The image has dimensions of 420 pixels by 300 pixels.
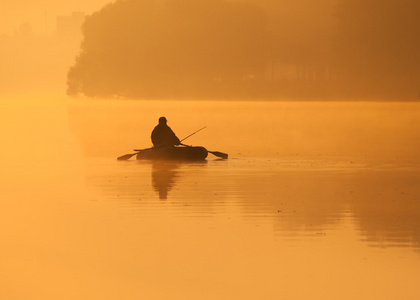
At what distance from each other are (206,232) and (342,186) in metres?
7.35

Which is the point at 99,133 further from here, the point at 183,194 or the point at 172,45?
the point at 172,45

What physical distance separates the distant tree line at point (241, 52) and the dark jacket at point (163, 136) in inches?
2635

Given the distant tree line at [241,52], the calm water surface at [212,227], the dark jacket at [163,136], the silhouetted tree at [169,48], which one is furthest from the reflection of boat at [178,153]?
the silhouetted tree at [169,48]

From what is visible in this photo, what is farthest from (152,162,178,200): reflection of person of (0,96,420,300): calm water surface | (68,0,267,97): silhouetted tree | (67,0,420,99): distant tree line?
(68,0,267,97): silhouetted tree

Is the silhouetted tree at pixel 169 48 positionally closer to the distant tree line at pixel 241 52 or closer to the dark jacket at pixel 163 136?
the distant tree line at pixel 241 52

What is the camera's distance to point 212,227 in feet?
51.6

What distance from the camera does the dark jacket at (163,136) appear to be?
2808 centimetres

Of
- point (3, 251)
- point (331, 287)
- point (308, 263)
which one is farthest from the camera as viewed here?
point (3, 251)

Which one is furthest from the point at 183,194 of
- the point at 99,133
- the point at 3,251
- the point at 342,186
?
the point at 99,133

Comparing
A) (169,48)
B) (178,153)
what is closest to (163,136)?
(178,153)

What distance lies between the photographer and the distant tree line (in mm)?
95812

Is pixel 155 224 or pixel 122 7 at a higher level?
pixel 122 7

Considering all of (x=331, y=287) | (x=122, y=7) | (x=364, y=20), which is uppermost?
(x=122, y=7)

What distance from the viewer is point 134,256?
44.0ft
